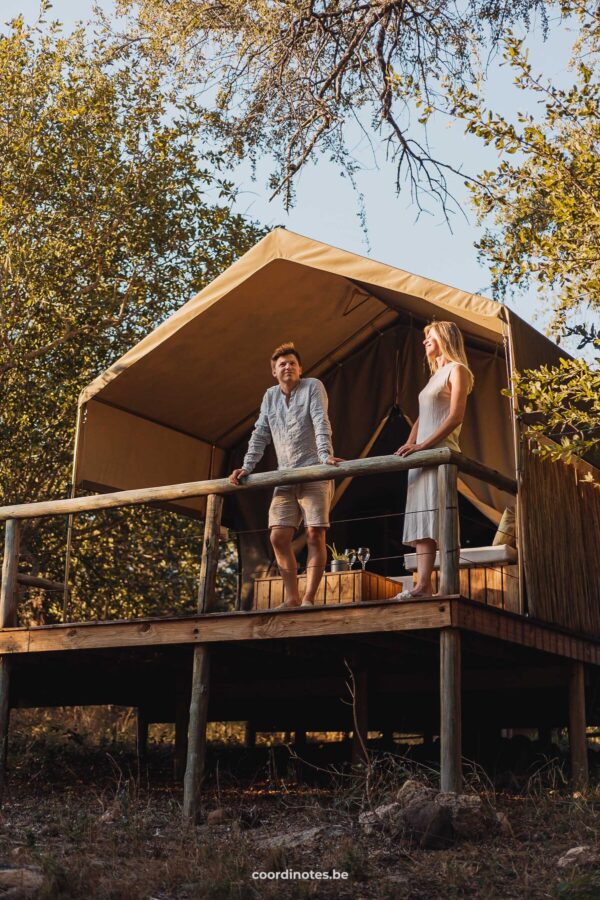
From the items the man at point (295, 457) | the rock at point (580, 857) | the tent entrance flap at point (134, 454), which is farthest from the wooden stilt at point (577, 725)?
the tent entrance flap at point (134, 454)

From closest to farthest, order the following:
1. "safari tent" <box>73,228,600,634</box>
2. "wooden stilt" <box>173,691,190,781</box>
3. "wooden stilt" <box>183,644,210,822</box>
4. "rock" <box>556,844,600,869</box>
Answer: "rock" <box>556,844,600,869</box> < "wooden stilt" <box>183,644,210,822</box> < "safari tent" <box>73,228,600,634</box> < "wooden stilt" <box>173,691,190,781</box>

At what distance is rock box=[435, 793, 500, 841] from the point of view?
17.8 ft

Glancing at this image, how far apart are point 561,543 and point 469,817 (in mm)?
2369

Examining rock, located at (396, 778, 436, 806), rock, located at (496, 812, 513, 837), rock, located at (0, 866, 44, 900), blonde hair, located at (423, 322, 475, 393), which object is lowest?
rock, located at (0, 866, 44, 900)

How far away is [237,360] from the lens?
29.5 feet

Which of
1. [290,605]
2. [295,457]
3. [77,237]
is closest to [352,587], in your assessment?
[290,605]

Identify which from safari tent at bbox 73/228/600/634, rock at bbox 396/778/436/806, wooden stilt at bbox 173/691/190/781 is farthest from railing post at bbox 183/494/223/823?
wooden stilt at bbox 173/691/190/781

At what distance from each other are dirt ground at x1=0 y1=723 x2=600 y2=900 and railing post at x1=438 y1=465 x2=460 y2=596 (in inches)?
42.4

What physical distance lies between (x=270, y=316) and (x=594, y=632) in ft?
10.5

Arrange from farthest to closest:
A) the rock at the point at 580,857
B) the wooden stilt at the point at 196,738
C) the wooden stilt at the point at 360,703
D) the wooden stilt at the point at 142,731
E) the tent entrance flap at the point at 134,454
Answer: the wooden stilt at the point at 142,731 < the tent entrance flap at the point at 134,454 < the wooden stilt at the point at 360,703 < the wooden stilt at the point at 196,738 < the rock at the point at 580,857

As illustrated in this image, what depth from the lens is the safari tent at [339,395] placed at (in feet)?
23.5

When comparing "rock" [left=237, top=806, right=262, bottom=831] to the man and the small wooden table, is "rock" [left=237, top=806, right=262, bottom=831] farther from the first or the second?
the small wooden table

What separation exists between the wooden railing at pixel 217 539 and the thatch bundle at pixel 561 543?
287 millimetres

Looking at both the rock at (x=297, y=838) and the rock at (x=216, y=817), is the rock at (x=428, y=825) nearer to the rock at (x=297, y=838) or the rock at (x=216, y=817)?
the rock at (x=297, y=838)
